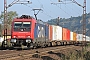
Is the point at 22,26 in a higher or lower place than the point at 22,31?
higher

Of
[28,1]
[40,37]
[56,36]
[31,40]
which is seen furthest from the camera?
[56,36]

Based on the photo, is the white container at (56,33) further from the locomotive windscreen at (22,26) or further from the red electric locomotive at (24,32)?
A: the locomotive windscreen at (22,26)

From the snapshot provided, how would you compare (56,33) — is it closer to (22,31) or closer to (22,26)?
(22,26)

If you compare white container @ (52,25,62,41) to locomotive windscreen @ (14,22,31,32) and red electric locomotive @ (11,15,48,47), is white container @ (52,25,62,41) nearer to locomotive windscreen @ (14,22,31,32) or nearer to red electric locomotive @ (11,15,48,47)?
red electric locomotive @ (11,15,48,47)

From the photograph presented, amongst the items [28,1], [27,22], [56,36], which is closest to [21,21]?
[27,22]

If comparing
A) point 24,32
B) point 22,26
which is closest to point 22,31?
point 24,32

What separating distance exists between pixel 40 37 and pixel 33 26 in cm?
294

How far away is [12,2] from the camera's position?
34.5m

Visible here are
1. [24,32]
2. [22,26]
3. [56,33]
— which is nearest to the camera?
[24,32]

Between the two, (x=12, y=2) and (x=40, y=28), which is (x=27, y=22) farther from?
(x=12, y=2)

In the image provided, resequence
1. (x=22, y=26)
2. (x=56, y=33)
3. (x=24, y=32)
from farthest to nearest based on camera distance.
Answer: (x=56, y=33)
(x=22, y=26)
(x=24, y=32)

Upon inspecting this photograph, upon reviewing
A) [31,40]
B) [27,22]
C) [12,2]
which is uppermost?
[12,2]

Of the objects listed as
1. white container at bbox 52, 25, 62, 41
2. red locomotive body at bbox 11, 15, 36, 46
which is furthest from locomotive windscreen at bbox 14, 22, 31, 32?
white container at bbox 52, 25, 62, 41

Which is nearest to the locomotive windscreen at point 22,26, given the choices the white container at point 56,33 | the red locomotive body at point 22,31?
the red locomotive body at point 22,31
